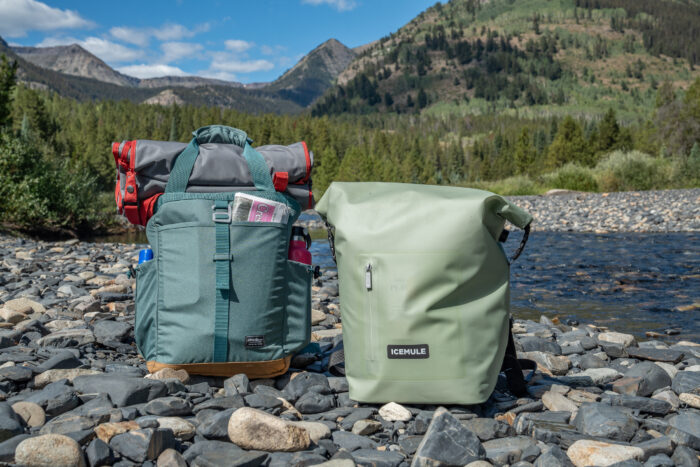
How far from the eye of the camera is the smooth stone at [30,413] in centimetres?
217

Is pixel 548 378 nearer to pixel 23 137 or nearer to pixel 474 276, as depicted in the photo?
pixel 474 276

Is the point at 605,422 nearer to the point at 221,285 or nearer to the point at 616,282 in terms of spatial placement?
the point at 221,285

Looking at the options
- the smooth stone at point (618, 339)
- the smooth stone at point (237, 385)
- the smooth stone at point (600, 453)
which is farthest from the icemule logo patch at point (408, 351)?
the smooth stone at point (618, 339)

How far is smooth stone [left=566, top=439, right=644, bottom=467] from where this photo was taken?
77.3 inches

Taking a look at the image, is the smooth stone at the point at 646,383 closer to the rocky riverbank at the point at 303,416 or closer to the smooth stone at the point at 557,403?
the rocky riverbank at the point at 303,416

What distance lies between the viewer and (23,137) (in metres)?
17.3

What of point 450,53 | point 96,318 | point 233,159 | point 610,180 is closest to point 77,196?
point 96,318

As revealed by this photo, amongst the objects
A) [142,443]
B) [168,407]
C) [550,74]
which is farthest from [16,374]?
[550,74]

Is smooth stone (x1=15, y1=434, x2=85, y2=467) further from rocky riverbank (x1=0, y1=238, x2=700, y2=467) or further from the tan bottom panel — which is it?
the tan bottom panel

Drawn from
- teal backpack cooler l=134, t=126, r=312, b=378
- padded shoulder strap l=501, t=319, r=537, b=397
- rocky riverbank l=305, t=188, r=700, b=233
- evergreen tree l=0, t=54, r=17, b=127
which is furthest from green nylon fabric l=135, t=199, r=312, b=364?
evergreen tree l=0, t=54, r=17, b=127

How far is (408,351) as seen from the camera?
2367mm

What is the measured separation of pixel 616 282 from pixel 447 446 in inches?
272

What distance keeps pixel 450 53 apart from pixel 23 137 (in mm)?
198022

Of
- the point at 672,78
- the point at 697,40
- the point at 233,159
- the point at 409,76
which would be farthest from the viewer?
the point at 409,76
